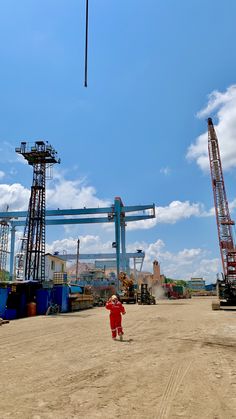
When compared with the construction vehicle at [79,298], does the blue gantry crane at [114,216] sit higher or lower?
higher

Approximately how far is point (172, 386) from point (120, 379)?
3.13 feet

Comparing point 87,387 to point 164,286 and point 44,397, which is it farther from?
point 164,286

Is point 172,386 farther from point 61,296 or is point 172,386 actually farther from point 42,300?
point 61,296

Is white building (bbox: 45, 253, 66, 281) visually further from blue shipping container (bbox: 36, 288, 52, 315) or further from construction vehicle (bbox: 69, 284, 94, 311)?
blue shipping container (bbox: 36, 288, 52, 315)

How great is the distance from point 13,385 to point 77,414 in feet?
6.22

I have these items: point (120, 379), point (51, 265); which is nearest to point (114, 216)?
point (51, 265)

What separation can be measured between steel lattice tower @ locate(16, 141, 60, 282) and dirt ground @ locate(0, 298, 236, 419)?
2343 cm

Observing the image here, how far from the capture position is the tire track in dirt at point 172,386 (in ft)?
14.7

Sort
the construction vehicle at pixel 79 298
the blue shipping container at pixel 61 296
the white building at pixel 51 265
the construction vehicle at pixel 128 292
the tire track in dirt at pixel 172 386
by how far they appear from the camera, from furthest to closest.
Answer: the white building at pixel 51 265 < the construction vehicle at pixel 128 292 < the construction vehicle at pixel 79 298 < the blue shipping container at pixel 61 296 < the tire track in dirt at pixel 172 386

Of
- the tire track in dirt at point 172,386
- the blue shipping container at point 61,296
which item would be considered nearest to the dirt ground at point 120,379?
the tire track in dirt at point 172,386

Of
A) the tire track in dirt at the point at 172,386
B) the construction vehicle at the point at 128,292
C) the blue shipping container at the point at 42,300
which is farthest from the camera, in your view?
the construction vehicle at the point at 128,292

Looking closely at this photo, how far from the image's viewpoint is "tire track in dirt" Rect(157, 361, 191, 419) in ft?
14.7

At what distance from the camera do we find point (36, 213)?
114 feet

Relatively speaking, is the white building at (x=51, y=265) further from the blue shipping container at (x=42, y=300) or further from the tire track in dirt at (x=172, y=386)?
the tire track in dirt at (x=172, y=386)
